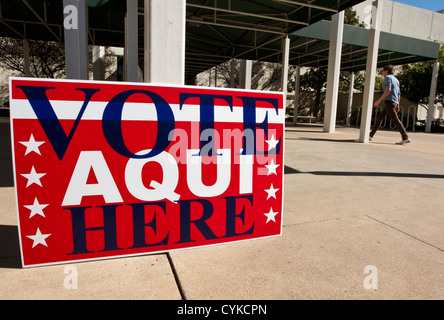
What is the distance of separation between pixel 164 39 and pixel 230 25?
29.2ft

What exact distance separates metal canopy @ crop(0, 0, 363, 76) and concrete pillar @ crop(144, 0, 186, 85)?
244 inches

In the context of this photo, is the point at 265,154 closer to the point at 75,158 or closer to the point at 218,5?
the point at 75,158

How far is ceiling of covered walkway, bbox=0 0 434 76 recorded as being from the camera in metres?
8.74

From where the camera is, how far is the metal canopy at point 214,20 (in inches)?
338

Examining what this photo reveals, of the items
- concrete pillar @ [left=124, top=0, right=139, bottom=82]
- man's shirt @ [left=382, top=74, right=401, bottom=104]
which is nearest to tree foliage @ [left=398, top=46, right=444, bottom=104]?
man's shirt @ [left=382, top=74, right=401, bottom=104]

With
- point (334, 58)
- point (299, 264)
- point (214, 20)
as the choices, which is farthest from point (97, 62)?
point (299, 264)

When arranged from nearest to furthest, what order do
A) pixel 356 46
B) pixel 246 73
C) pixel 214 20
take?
pixel 214 20 → pixel 356 46 → pixel 246 73

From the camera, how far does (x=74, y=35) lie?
4.88 metres

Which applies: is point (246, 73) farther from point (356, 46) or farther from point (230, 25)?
point (356, 46)

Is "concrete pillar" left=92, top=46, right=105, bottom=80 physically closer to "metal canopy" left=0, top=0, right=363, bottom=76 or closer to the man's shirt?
"metal canopy" left=0, top=0, right=363, bottom=76

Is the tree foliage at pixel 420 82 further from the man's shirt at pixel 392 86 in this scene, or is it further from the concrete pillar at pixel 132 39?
the concrete pillar at pixel 132 39

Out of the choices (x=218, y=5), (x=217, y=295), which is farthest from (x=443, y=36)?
(x=217, y=295)

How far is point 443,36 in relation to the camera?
37281mm

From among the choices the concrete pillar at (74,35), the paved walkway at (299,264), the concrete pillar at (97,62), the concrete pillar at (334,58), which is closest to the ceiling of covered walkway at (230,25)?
the concrete pillar at (97,62)
